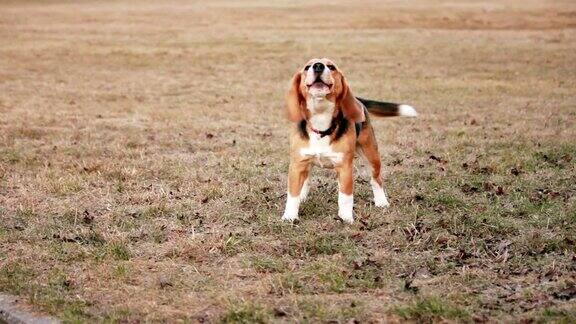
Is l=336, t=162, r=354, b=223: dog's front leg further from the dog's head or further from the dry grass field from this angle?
the dog's head

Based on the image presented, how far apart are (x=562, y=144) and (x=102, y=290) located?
7.17 m

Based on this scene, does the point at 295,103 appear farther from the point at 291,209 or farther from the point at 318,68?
the point at 291,209

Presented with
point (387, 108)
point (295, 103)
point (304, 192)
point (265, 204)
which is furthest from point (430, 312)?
point (387, 108)

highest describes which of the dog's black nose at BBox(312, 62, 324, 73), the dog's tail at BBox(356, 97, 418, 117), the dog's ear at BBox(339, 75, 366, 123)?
the dog's black nose at BBox(312, 62, 324, 73)

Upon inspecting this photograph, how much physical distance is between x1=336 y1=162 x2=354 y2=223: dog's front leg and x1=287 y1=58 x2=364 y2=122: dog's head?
0.46 m

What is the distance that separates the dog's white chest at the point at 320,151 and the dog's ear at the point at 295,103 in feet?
0.70

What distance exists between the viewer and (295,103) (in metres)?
6.57

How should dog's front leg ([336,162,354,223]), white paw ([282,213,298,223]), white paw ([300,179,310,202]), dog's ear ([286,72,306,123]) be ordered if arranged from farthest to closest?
white paw ([300,179,310,202]) → white paw ([282,213,298,223]) → dog's front leg ([336,162,354,223]) → dog's ear ([286,72,306,123])

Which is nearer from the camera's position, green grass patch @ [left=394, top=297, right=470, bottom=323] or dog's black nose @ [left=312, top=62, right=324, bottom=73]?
green grass patch @ [left=394, top=297, right=470, bottom=323]

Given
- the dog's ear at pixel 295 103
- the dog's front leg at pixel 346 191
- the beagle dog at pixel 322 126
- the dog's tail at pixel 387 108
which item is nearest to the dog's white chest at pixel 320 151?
the beagle dog at pixel 322 126

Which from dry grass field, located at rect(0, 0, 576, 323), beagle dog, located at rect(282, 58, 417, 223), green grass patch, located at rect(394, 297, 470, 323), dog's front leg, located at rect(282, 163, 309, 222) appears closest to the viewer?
green grass patch, located at rect(394, 297, 470, 323)

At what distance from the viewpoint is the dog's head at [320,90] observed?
247 inches

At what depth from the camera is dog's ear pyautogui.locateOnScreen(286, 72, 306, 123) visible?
6.54 meters

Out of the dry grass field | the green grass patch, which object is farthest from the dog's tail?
the green grass patch
